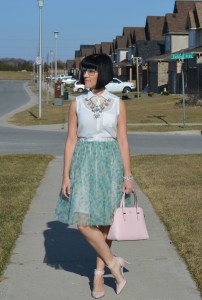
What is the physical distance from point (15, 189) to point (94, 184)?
5601mm

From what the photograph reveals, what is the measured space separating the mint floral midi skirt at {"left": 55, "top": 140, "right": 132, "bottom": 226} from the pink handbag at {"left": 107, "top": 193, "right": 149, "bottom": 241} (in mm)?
92

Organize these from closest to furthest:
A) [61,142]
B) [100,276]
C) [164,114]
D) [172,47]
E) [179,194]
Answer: [100,276] < [179,194] < [61,142] < [164,114] < [172,47]

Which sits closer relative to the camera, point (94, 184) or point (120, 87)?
point (94, 184)

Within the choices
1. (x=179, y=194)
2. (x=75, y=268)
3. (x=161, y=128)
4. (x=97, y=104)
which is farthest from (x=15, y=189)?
(x=161, y=128)

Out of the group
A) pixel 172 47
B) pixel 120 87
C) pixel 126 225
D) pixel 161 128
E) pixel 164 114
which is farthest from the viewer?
pixel 120 87

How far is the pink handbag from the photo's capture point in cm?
527

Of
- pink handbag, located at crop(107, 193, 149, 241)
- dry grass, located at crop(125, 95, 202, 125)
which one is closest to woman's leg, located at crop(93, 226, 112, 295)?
pink handbag, located at crop(107, 193, 149, 241)

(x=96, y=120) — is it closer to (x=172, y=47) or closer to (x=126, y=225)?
(x=126, y=225)

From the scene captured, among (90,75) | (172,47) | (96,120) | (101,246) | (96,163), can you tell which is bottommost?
(101,246)

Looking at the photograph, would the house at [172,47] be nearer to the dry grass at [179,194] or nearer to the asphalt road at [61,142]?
the asphalt road at [61,142]

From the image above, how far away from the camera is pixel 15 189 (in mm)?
10758

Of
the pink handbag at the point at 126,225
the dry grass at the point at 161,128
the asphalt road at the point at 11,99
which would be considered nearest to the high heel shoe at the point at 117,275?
the pink handbag at the point at 126,225

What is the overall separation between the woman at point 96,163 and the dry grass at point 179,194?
1009 millimetres

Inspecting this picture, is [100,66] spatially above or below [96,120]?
above
